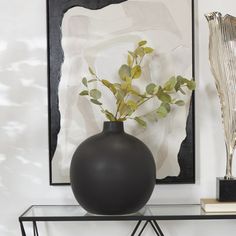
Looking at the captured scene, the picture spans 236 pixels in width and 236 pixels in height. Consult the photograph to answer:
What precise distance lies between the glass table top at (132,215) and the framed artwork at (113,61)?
10cm

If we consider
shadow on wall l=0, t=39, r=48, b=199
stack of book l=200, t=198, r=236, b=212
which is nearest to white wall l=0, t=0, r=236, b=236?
shadow on wall l=0, t=39, r=48, b=199

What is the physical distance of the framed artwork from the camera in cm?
153

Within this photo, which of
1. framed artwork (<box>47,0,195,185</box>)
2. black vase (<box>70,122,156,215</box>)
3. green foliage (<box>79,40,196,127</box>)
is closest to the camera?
black vase (<box>70,122,156,215</box>)

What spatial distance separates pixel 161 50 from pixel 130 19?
0.15m

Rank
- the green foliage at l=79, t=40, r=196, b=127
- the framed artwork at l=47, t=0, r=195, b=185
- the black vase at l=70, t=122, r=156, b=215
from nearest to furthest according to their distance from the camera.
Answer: the black vase at l=70, t=122, r=156, b=215 < the green foliage at l=79, t=40, r=196, b=127 < the framed artwork at l=47, t=0, r=195, b=185

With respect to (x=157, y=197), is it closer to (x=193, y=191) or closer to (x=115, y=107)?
(x=193, y=191)

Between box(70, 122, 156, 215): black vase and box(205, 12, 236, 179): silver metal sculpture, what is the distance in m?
0.30

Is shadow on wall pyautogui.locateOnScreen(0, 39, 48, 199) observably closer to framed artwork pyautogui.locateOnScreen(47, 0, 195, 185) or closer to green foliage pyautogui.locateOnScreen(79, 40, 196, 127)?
framed artwork pyautogui.locateOnScreen(47, 0, 195, 185)

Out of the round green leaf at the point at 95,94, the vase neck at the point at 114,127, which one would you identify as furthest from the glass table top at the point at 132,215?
the round green leaf at the point at 95,94

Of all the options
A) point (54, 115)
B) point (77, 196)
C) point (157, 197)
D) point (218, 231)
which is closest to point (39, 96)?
point (54, 115)

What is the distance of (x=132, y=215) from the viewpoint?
1321 mm

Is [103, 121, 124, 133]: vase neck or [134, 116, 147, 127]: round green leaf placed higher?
[134, 116, 147, 127]: round green leaf

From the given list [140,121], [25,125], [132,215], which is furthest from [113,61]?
[132,215]

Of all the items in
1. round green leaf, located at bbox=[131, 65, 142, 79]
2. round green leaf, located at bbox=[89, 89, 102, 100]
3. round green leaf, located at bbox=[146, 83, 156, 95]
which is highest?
round green leaf, located at bbox=[131, 65, 142, 79]
